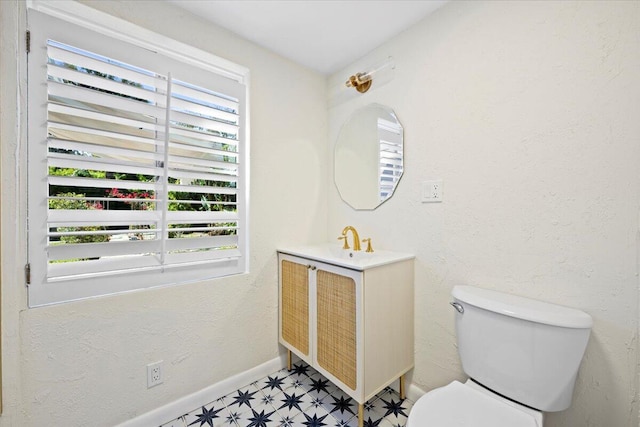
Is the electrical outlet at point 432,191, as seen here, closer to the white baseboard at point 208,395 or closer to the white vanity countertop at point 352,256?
the white vanity countertop at point 352,256

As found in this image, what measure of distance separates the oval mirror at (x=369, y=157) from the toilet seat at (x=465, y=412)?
3.43ft

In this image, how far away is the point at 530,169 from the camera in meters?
1.16

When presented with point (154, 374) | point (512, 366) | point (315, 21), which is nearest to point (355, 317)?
point (512, 366)

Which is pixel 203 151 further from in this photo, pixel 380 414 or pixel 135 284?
pixel 380 414

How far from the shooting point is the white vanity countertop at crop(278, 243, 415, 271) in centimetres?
134

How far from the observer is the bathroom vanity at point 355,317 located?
4.33 feet

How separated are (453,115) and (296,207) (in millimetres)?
1118

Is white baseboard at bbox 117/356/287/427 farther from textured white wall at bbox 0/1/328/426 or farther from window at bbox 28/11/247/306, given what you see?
window at bbox 28/11/247/306

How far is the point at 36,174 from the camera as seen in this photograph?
1092mm

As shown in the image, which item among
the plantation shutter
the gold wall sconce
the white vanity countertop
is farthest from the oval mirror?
the white vanity countertop

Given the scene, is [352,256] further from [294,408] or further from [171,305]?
[171,305]

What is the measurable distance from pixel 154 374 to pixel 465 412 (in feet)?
4.67

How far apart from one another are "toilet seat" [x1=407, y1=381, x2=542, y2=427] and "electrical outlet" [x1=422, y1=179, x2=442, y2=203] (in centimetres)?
88

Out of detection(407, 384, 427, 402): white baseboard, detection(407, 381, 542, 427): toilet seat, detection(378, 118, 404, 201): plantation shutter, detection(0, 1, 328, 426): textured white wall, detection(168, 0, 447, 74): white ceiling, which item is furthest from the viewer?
detection(378, 118, 404, 201): plantation shutter
